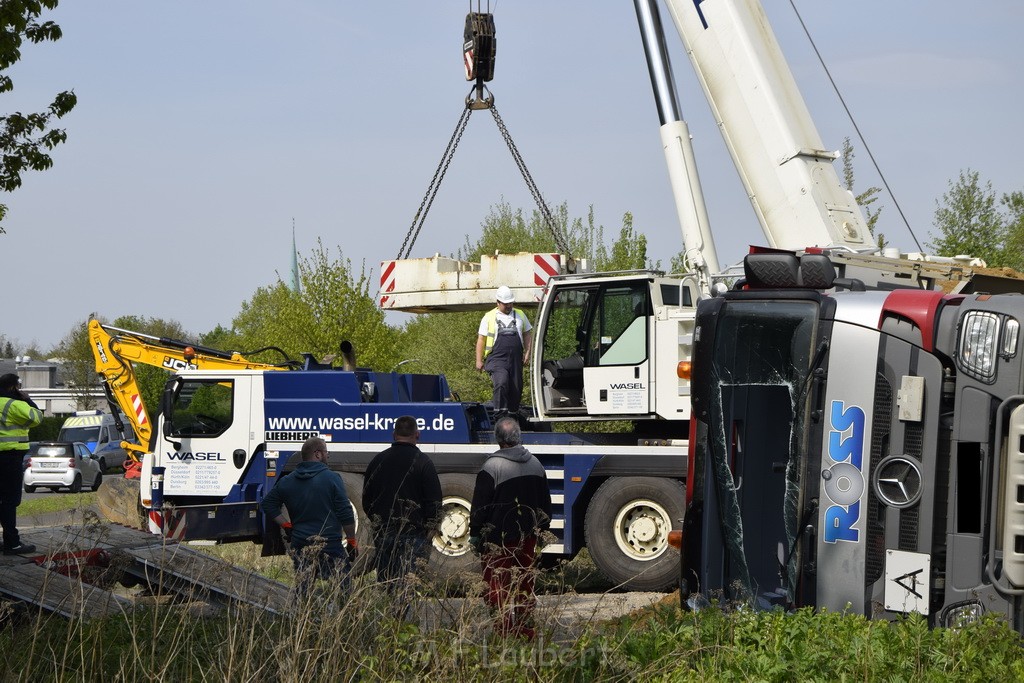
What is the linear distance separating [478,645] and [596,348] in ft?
22.7

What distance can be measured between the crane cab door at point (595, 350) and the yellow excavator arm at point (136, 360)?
4650 millimetres

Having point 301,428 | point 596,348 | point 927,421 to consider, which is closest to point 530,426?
point 596,348

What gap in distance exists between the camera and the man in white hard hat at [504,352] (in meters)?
12.4

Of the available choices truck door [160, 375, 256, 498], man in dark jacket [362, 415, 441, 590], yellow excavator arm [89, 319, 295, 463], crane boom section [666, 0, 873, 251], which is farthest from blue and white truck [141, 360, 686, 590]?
man in dark jacket [362, 415, 441, 590]

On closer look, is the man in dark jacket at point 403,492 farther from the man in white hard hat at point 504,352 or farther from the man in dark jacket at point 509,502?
the man in white hard hat at point 504,352

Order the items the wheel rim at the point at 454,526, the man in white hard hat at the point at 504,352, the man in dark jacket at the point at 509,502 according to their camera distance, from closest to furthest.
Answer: the man in dark jacket at the point at 509,502
the wheel rim at the point at 454,526
the man in white hard hat at the point at 504,352

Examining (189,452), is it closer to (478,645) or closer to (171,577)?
(171,577)

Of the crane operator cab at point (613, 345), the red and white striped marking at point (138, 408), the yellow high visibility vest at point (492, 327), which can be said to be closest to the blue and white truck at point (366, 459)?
the crane operator cab at point (613, 345)

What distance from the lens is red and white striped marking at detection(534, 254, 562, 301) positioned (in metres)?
12.8

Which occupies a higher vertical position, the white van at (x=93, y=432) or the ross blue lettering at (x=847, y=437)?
the ross blue lettering at (x=847, y=437)

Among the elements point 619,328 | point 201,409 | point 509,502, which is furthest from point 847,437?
point 201,409

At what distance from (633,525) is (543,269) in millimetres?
3049

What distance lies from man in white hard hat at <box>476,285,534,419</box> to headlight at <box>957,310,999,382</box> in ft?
22.0

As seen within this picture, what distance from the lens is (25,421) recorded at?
408 inches
